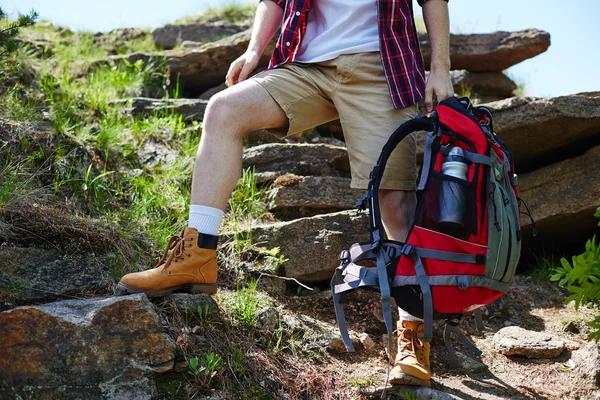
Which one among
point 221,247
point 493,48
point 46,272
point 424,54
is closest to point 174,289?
point 46,272

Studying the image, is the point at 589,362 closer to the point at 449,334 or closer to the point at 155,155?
the point at 449,334

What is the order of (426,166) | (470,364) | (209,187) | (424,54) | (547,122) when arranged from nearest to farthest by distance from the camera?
(426,166), (209,187), (470,364), (547,122), (424,54)

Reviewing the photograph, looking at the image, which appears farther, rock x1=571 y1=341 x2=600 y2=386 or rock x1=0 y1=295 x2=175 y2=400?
rock x1=571 y1=341 x2=600 y2=386

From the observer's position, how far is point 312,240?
427cm

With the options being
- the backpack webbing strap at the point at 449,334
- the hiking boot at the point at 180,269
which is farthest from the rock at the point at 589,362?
the hiking boot at the point at 180,269

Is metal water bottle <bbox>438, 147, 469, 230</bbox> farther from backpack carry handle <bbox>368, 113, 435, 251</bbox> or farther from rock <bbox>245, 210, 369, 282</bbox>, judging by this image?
rock <bbox>245, 210, 369, 282</bbox>

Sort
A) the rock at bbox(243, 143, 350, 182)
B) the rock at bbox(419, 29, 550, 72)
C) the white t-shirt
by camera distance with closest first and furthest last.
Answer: the white t-shirt
the rock at bbox(243, 143, 350, 182)
the rock at bbox(419, 29, 550, 72)

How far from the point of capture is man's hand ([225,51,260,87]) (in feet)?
11.3

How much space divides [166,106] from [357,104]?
3100mm

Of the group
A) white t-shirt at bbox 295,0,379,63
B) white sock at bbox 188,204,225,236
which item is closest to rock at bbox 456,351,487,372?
white sock at bbox 188,204,225,236

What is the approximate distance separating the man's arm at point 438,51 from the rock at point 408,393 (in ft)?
4.89

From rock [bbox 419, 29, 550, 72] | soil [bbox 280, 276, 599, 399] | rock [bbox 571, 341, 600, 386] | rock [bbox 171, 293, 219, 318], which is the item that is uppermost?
rock [bbox 419, 29, 550, 72]

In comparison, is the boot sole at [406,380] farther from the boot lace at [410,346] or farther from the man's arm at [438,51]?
the man's arm at [438,51]

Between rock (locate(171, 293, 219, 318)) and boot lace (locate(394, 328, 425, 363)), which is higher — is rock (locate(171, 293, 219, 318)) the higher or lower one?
the higher one
